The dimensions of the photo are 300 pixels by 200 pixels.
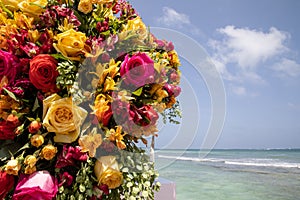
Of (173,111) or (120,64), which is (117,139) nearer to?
(120,64)

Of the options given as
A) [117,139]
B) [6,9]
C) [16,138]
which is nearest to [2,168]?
[16,138]

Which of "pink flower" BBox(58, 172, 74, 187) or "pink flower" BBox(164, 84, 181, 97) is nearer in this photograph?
"pink flower" BBox(58, 172, 74, 187)

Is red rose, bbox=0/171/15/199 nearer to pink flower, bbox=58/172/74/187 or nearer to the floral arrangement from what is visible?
the floral arrangement

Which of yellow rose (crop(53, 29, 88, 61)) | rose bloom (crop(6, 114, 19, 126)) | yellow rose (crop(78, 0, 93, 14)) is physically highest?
yellow rose (crop(78, 0, 93, 14))

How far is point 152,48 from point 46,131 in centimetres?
31

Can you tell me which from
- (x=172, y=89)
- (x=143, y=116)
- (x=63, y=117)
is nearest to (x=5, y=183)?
(x=63, y=117)

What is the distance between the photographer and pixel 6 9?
76 cm

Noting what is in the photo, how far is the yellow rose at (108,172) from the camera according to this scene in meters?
0.60

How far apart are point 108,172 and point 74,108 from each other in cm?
13

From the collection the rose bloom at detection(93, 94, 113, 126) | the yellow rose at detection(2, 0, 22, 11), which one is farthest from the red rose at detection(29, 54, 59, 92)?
the yellow rose at detection(2, 0, 22, 11)

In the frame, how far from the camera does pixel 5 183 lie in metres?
0.62

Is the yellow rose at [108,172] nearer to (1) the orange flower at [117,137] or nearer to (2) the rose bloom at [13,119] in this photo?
(1) the orange flower at [117,137]

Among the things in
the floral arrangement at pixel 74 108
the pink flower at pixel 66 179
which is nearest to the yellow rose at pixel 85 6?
the floral arrangement at pixel 74 108

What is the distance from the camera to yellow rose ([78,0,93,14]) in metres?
0.67
